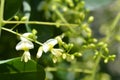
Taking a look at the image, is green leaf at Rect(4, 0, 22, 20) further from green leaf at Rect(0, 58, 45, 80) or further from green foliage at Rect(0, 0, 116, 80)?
green leaf at Rect(0, 58, 45, 80)

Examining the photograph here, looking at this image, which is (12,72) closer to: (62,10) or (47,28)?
(47,28)

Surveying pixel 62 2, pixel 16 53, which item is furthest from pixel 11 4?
pixel 62 2

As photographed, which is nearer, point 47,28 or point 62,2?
point 47,28

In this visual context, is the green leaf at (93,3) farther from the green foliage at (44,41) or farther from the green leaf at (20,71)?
the green leaf at (20,71)

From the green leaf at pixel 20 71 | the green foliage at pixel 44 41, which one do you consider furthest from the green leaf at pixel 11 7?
the green leaf at pixel 20 71

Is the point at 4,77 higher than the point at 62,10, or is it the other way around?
the point at 62,10

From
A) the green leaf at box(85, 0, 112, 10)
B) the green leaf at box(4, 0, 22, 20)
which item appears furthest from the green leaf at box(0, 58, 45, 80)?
the green leaf at box(85, 0, 112, 10)

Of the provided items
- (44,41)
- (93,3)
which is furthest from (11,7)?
(93,3)
